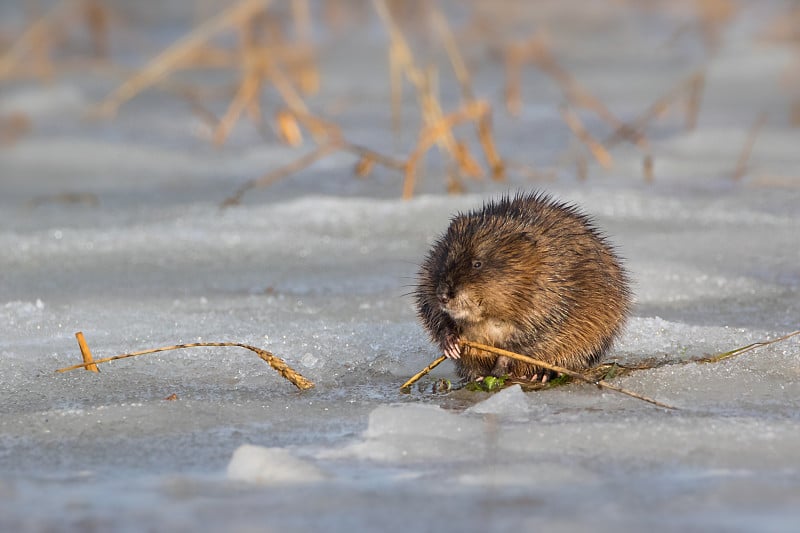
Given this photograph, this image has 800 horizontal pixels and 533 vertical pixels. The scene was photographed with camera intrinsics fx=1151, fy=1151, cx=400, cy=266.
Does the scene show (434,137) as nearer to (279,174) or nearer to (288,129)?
(279,174)

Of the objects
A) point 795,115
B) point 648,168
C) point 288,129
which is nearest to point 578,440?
point 648,168

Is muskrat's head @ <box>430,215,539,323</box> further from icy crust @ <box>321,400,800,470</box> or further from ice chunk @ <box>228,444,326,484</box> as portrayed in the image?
ice chunk @ <box>228,444,326,484</box>

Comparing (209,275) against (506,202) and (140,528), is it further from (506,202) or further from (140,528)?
(140,528)

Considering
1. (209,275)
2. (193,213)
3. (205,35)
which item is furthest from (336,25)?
(209,275)

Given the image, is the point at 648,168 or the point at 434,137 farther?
the point at 648,168

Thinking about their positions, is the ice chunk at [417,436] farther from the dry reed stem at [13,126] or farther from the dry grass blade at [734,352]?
the dry reed stem at [13,126]

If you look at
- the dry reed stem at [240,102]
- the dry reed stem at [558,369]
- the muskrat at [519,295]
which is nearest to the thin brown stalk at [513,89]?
the dry reed stem at [240,102]

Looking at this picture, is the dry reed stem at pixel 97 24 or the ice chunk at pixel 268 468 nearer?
the ice chunk at pixel 268 468
